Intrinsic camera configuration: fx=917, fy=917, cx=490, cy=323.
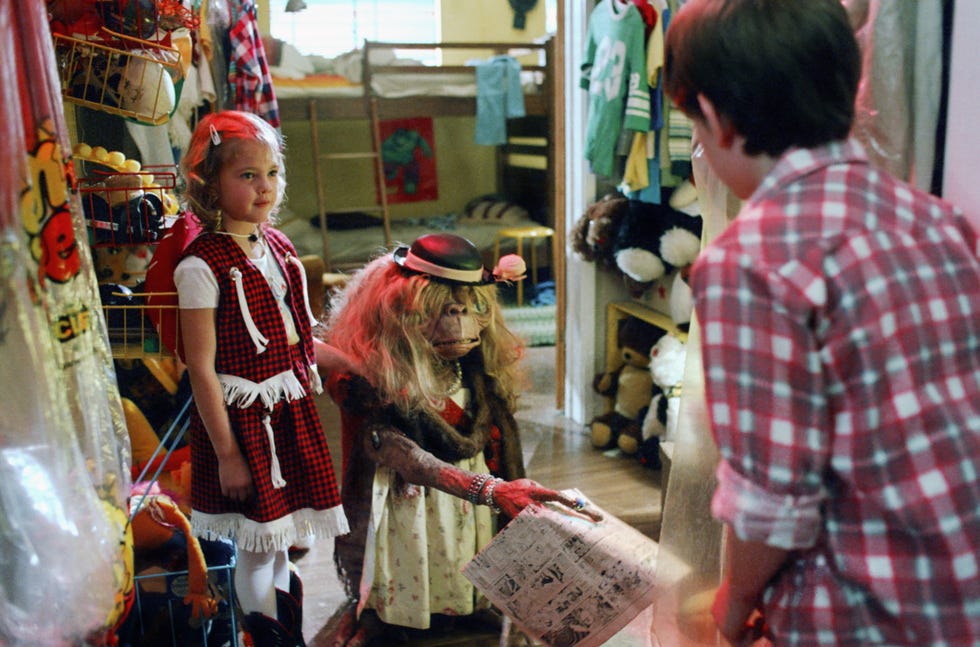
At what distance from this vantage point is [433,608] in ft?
→ 6.47

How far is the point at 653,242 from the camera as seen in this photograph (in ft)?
10.2

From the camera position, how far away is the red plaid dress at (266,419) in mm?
1520

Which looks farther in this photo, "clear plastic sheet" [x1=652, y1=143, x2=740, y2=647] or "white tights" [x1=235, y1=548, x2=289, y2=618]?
"white tights" [x1=235, y1=548, x2=289, y2=618]

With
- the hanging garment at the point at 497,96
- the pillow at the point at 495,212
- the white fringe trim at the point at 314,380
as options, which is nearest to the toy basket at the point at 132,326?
the white fringe trim at the point at 314,380

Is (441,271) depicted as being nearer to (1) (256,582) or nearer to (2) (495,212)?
(1) (256,582)

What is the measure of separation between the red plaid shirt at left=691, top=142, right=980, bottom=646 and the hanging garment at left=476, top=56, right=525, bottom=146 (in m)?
5.00

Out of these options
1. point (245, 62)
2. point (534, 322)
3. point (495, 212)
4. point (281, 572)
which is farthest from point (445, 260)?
point (495, 212)

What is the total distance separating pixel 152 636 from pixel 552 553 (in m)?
0.73

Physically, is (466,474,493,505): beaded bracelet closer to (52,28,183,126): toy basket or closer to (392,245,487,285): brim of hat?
(392,245,487,285): brim of hat

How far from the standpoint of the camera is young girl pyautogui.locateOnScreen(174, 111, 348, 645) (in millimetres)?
1504

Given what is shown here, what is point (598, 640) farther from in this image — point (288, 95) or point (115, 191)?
point (288, 95)

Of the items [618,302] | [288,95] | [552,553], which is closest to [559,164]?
[618,302]

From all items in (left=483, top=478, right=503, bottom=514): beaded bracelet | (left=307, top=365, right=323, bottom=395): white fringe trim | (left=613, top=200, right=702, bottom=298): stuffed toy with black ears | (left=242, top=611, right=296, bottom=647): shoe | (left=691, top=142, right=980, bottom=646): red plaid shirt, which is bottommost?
(left=242, top=611, right=296, bottom=647): shoe

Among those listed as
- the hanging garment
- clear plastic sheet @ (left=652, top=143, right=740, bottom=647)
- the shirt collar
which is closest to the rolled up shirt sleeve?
the shirt collar
